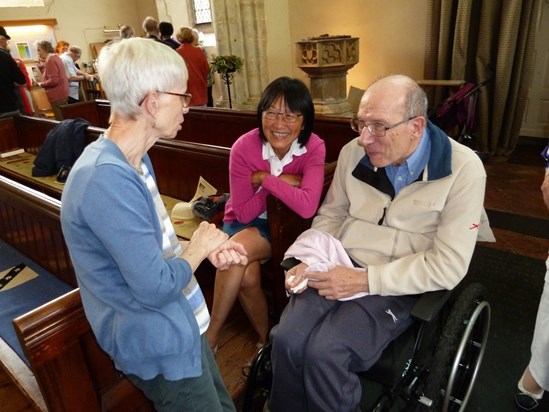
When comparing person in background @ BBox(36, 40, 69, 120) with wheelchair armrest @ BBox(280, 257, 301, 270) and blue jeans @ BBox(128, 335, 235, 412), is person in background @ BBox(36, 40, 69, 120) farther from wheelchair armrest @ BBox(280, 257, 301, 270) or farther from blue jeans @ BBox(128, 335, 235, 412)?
blue jeans @ BBox(128, 335, 235, 412)

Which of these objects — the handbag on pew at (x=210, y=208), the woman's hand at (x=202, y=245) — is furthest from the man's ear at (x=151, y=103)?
the handbag on pew at (x=210, y=208)

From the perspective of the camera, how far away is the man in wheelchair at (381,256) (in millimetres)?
1405

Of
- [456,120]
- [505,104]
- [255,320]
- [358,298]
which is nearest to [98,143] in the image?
[358,298]

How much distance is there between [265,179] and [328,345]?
820 millimetres

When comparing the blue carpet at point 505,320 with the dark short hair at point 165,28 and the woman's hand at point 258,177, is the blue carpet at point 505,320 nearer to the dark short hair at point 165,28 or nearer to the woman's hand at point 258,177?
the woman's hand at point 258,177

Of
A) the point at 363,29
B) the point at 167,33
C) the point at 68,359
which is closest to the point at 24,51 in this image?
the point at 167,33

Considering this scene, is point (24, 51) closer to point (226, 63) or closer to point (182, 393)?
point (226, 63)

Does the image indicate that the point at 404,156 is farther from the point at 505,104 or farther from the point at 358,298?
the point at 505,104

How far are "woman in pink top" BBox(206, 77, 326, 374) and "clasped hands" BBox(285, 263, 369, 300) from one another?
1.39 ft

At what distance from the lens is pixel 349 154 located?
1788 millimetres

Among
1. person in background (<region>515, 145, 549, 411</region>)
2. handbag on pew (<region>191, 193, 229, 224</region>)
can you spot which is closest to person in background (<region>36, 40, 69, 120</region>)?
handbag on pew (<region>191, 193, 229, 224</region>)

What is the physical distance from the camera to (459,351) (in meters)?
1.37

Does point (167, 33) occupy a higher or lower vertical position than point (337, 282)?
higher

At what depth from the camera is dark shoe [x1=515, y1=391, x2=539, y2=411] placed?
1.77 metres
